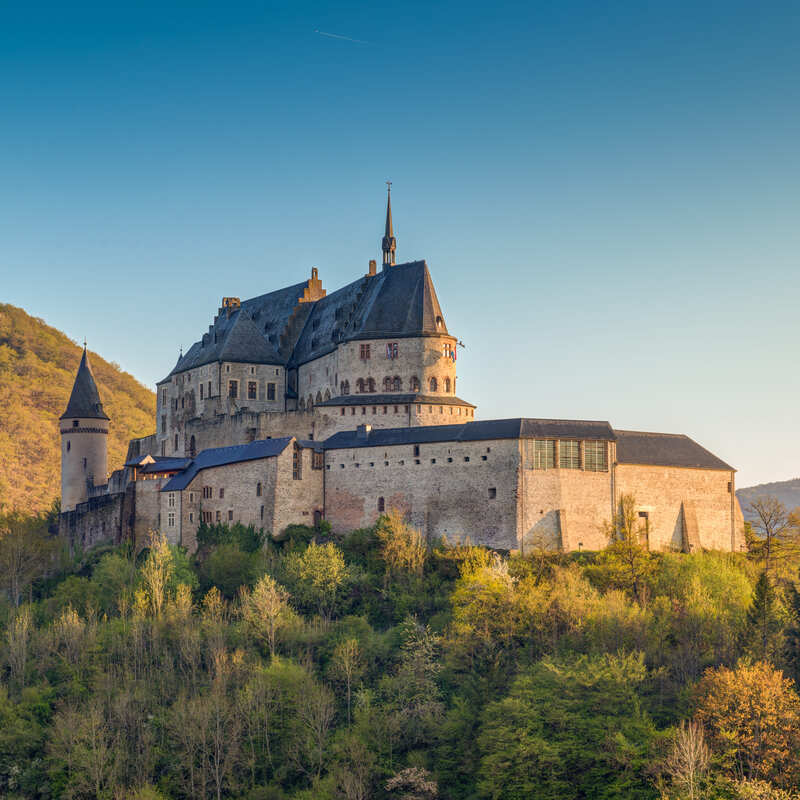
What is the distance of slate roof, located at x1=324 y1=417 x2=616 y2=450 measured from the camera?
61250mm

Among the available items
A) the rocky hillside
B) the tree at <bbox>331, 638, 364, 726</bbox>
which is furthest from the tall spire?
the rocky hillside

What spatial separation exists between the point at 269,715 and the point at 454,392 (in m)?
25.1

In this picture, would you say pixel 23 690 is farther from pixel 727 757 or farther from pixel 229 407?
pixel 727 757

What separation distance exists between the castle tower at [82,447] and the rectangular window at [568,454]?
3564cm

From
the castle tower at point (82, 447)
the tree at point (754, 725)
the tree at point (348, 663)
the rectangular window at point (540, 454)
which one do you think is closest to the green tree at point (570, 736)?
the tree at point (754, 725)

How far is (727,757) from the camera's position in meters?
46.0

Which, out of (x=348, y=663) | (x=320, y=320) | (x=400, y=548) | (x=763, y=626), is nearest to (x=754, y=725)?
(x=763, y=626)

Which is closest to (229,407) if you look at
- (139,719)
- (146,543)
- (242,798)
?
(146,543)

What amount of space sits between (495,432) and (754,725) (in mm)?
20542

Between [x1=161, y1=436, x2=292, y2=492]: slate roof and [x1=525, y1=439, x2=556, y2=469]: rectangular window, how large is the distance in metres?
12.6

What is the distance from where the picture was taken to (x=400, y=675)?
177 ft

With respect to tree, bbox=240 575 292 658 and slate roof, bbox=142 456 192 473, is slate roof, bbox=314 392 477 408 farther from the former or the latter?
tree, bbox=240 575 292 658

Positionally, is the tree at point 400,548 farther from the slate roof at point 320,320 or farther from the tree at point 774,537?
the tree at point 774,537

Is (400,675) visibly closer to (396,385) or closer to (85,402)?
(396,385)
